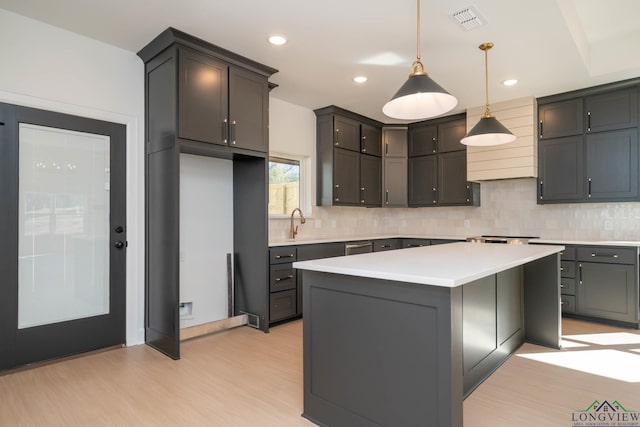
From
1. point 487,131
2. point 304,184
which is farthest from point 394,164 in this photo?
point 487,131

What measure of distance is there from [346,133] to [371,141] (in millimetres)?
610

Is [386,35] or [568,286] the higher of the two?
[386,35]

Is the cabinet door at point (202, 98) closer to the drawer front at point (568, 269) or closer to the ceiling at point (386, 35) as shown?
the ceiling at point (386, 35)

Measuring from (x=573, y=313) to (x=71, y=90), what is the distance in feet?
18.3

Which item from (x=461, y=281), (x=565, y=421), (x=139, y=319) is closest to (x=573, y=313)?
(x=565, y=421)

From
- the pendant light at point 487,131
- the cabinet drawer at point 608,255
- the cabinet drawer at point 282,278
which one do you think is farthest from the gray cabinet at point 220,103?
the cabinet drawer at point 608,255

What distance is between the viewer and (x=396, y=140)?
5.99m

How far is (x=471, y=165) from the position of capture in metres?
5.18

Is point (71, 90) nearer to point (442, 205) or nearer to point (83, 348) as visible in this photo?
point (83, 348)

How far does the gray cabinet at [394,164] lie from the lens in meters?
5.96

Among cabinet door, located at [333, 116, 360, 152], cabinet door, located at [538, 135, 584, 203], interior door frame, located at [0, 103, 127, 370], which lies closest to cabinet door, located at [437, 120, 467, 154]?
cabinet door, located at [538, 135, 584, 203]

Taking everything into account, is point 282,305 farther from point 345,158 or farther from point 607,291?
point 607,291

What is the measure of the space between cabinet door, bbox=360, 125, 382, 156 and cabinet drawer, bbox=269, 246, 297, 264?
2213 millimetres

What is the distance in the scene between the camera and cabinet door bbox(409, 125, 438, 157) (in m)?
5.70
